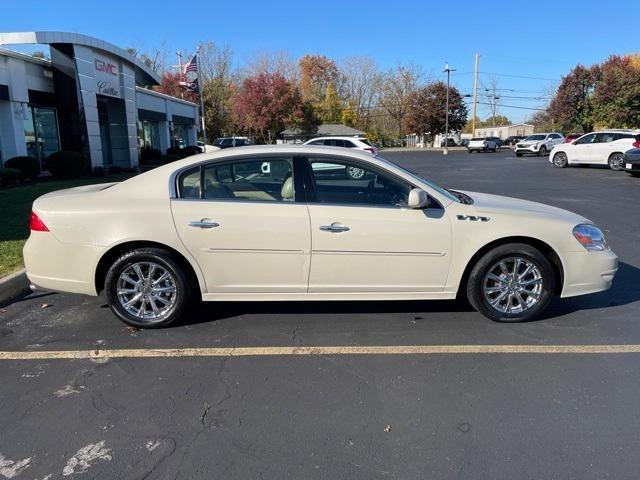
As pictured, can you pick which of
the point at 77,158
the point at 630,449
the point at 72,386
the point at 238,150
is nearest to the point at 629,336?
the point at 630,449

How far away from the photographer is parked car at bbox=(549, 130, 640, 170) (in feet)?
70.4

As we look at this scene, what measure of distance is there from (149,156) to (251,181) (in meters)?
25.5

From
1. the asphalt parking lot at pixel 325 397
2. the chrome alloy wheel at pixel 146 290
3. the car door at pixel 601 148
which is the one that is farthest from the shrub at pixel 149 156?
the chrome alloy wheel at pixel 146 290

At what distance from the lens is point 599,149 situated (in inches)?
878

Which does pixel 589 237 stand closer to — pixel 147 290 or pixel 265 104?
pixel 147 290

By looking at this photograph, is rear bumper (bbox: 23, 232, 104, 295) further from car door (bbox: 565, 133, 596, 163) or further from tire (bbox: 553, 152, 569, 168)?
tire (bbox: 553, 152, 569, 168)

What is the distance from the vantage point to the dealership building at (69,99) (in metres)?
16.9

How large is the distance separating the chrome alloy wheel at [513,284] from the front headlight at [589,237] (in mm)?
461

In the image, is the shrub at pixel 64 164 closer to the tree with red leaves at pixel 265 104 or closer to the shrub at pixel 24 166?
the shrub at pixel 24 166

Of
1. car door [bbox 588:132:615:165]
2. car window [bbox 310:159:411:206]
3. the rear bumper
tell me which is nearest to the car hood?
car window [bbox 310:159:411:206]

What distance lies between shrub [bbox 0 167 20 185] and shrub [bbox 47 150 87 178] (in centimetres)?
264

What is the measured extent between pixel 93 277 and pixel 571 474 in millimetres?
3796

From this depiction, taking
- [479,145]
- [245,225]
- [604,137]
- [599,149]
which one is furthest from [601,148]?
[479,145]

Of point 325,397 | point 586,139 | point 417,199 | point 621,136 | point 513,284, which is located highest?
point 621,136
